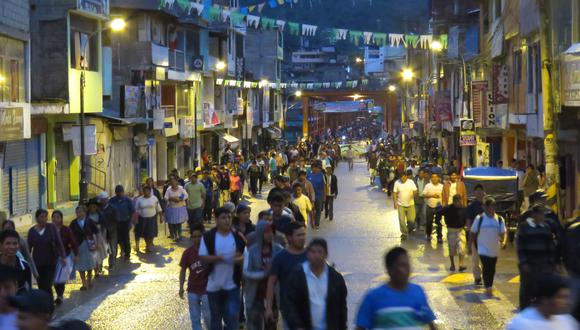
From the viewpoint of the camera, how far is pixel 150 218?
2377cm

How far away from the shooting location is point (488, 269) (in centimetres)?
1706

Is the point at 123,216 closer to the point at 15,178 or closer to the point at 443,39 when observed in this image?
the point at 15,178

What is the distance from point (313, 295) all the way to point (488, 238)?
7.89 m

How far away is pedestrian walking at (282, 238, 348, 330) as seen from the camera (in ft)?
30.7

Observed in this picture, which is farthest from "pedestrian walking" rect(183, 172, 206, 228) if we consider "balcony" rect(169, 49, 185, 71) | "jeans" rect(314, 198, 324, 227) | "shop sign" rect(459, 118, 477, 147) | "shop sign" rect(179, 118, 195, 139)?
"shop sign" rect(179, 118, 195, 139)

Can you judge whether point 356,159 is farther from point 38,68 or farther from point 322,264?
point 322,264

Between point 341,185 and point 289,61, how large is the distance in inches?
4938

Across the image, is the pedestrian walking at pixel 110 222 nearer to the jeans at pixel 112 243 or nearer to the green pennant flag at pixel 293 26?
the jeans at pixel 112 243

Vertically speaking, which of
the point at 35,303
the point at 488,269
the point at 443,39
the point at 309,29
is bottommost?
the point at 488,269

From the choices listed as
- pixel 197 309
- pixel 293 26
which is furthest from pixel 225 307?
pixel 293 26

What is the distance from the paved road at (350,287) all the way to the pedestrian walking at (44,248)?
54 centimetres

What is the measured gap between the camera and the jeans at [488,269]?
16953 millimetres

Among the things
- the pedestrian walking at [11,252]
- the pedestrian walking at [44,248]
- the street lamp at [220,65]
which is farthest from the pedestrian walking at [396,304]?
the street lamp at [220,65]

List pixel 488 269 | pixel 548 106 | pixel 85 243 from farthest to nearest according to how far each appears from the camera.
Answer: pixel 548 106 → pixel 85 243 → pixel 488 269
